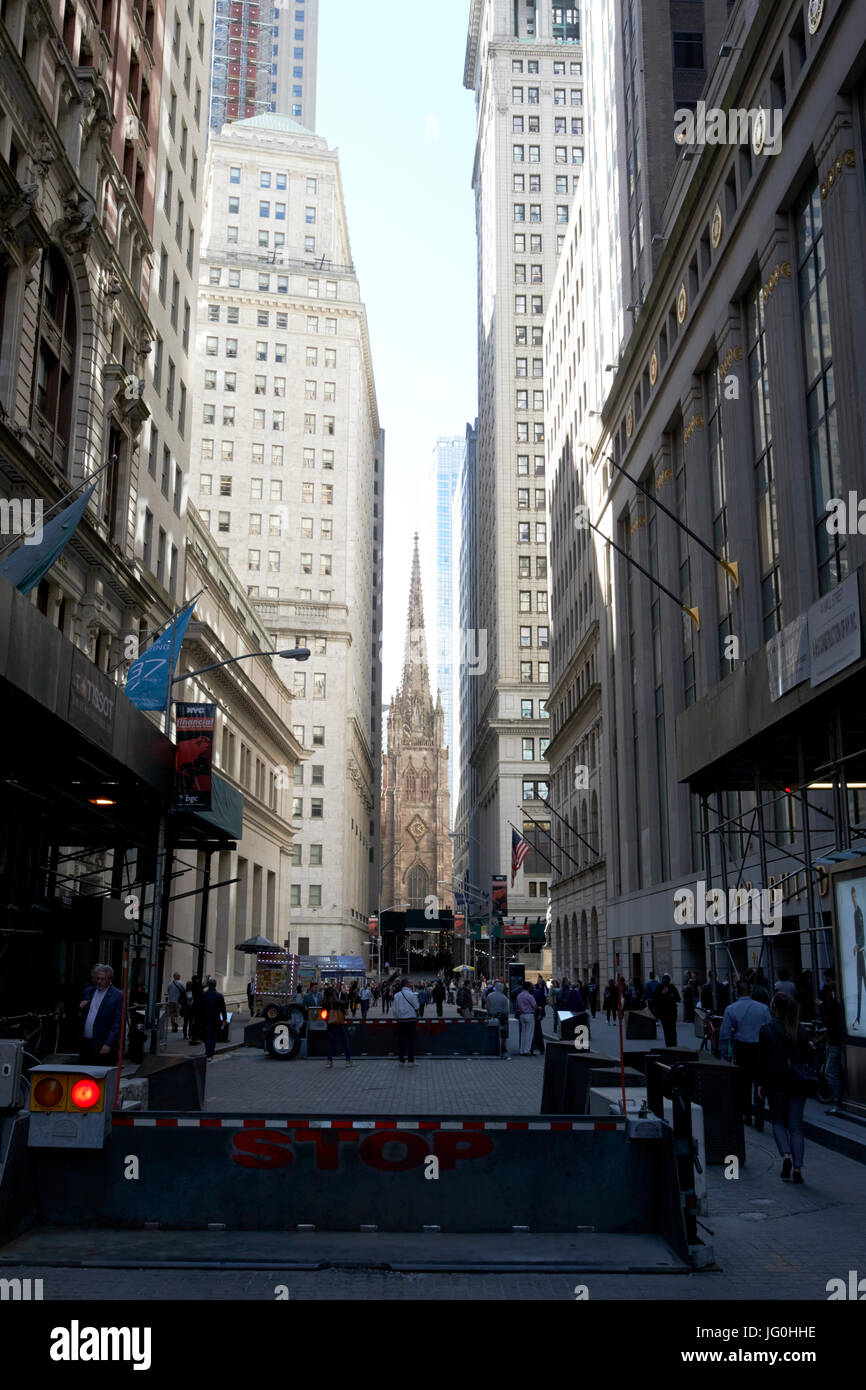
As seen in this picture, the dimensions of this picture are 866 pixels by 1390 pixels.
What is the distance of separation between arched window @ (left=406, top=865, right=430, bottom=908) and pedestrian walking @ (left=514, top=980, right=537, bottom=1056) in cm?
15809

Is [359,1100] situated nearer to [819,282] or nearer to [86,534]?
[86,534]

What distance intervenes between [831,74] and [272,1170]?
26.9 meters

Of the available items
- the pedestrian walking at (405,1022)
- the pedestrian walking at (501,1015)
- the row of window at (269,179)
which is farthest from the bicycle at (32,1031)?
the row of window at (269,179)

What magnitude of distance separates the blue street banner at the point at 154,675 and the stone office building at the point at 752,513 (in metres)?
10.0

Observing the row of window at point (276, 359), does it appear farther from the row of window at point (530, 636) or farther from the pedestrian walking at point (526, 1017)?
the pedestrian walking at point (526, 1017)

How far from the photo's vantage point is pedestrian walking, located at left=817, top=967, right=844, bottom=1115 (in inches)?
626

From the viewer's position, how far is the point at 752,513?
33.5 meters

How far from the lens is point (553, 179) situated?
112688mm

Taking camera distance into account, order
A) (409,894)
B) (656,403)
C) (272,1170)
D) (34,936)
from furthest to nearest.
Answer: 1. (409,894)
2. (656,403)
3. (34,936)
4. (272,1170)

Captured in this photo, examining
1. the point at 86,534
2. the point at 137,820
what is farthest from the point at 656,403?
the point at 137,820

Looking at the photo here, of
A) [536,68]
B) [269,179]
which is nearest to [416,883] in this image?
[269,179]

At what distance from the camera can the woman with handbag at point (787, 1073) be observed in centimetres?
1134

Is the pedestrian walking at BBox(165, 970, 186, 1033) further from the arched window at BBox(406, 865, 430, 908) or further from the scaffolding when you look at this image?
the scaffolding

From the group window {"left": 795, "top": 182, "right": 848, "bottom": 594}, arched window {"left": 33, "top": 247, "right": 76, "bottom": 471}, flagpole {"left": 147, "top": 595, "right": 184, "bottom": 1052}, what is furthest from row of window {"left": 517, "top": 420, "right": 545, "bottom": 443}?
flagpole {"left": 147, "top": 595, "right": 184, "bottom": 1052}
